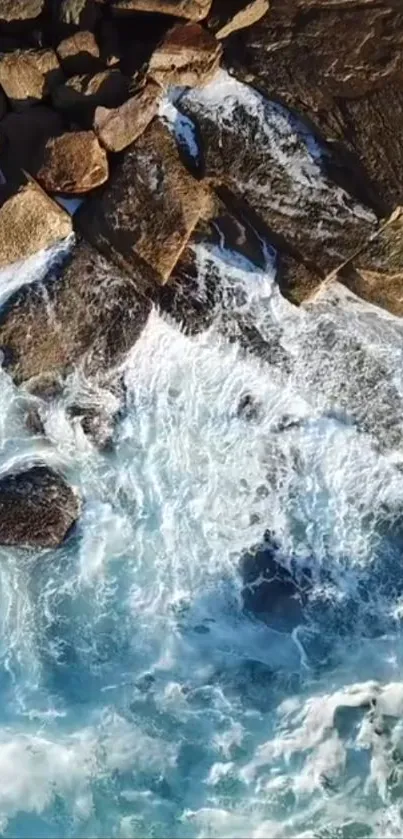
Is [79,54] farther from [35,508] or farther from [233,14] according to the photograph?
[35,508]

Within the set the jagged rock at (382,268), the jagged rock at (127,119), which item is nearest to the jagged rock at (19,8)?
the jagged rock at (127,119)

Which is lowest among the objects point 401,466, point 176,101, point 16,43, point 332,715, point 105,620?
point 105,620

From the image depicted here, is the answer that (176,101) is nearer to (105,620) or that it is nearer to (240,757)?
(105,620)

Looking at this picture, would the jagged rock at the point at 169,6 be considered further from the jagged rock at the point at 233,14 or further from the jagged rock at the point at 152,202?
the jagged rock at the point at 152,202

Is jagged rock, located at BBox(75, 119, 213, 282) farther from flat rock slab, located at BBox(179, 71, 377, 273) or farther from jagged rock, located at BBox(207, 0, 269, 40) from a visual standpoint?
jagged rock, located at BBox(207, 0, 269, 40)

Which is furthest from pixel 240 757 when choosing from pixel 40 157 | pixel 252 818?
pixel 40 157

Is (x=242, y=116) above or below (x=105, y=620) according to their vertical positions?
above
